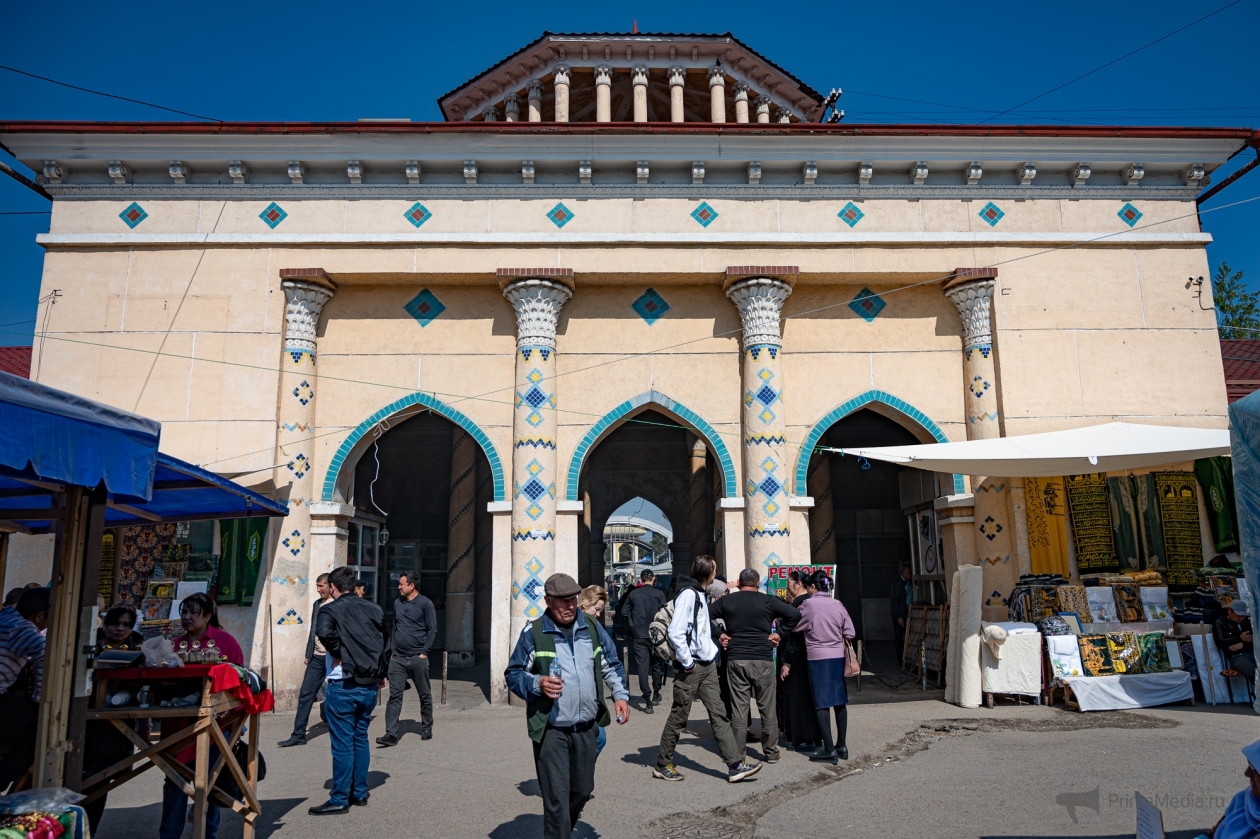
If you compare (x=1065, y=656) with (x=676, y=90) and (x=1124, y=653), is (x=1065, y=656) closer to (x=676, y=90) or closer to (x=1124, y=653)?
(x=1124, y=653)

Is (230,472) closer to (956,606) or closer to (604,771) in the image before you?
(604,771)

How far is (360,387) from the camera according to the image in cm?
1195

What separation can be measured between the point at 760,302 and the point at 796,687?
5.59m

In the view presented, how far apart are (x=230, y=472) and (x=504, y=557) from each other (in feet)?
11.8

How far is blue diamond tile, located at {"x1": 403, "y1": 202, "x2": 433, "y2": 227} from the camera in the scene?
11.9 metres

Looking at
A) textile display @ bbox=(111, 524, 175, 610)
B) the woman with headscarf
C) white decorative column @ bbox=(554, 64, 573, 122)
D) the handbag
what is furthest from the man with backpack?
white decorative column @ bbox=(554, 64, 573, 122)

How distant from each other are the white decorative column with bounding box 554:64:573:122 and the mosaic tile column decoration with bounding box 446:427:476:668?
749 centimetres

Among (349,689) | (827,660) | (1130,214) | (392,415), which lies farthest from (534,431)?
(1130,214)

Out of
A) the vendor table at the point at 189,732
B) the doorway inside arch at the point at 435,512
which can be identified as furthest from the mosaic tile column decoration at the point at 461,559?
the vendor table at the point at 189,732

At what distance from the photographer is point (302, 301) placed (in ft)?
38.4

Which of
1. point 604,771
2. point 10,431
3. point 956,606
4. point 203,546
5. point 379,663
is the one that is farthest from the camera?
point 203,546

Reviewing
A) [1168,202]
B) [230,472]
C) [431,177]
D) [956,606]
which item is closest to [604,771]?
[956,606]

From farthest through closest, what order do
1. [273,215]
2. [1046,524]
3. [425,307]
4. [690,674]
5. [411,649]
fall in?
[425,307], [273,215], [1046,524], [411,649], [690,674]

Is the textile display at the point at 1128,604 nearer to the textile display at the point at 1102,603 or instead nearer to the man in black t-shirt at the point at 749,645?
the textile display at the point at 1102,603
